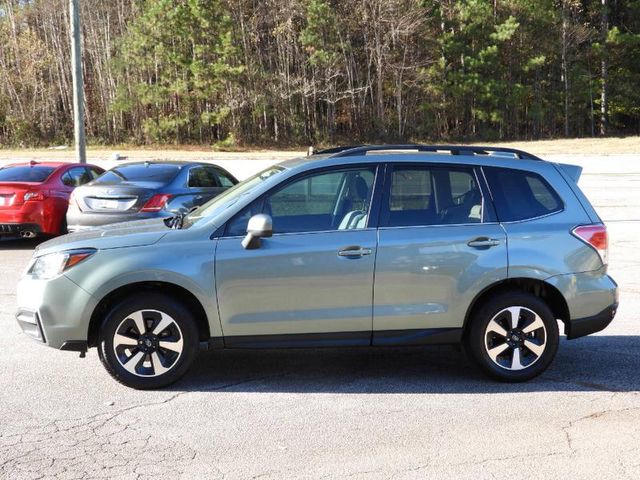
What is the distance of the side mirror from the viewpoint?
5.04 metres

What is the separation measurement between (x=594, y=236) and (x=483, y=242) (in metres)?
0.87

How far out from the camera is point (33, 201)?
38.6 feet

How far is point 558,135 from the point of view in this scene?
189ft

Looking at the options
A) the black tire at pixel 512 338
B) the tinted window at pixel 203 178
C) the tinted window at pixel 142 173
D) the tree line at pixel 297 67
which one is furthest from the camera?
the tree line at pixel 297 67

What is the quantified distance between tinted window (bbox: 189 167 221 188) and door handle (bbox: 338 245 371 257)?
21.5ft

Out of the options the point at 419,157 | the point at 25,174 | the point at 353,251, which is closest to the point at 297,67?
the point at 25,174

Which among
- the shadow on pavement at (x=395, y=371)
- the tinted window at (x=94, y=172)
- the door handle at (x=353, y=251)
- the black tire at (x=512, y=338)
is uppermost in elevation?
the tinted window at (x=94, y=172)

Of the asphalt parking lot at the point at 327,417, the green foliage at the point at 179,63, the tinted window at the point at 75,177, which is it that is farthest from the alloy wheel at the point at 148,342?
the green foliage at the point at 179,63

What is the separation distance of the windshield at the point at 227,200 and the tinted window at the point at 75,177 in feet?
24.0

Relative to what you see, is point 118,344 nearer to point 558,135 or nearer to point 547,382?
point 547,382

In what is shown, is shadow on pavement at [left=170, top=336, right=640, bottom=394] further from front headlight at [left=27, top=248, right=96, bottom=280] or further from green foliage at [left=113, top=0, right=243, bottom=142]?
green foliage at [left=113, top=0, right=243, bottom=142]

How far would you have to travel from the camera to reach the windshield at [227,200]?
5586mm

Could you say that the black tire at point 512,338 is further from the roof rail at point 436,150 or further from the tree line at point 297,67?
the tree line at point 297,67

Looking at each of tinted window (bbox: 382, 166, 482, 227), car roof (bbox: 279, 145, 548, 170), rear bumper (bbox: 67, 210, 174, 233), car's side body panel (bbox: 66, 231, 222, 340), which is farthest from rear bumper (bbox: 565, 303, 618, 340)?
rear bumper (bbox: 67, 210, 174, 233)
